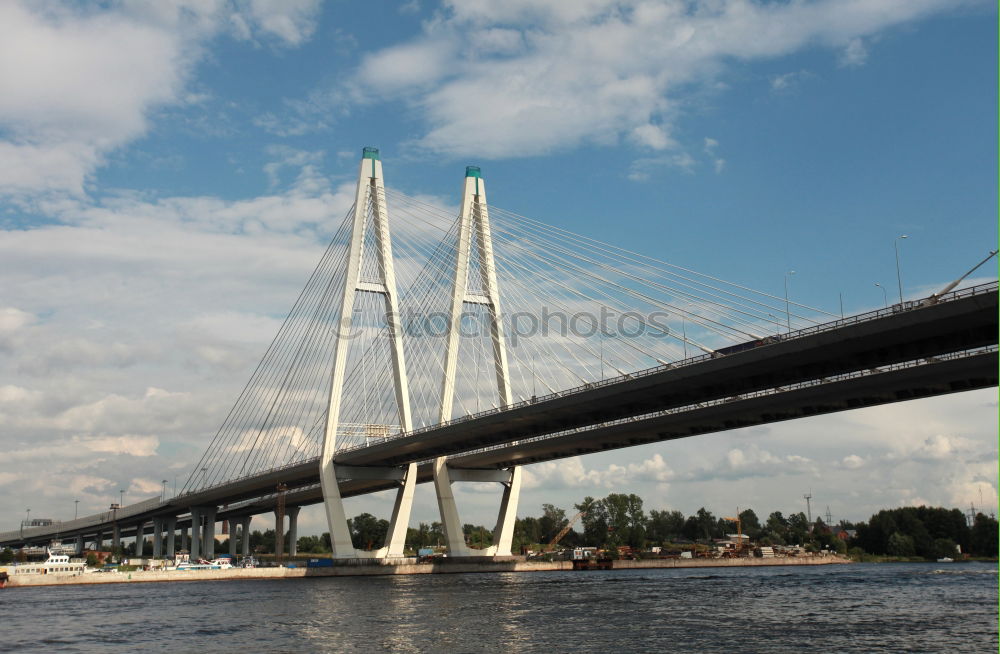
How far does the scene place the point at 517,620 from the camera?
3241cm

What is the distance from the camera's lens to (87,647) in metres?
28.0

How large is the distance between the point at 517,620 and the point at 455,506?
35.5 m

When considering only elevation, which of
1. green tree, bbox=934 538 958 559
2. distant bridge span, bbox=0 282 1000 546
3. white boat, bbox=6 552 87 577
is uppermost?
distant bridge span, bbox=0 282 1000 546

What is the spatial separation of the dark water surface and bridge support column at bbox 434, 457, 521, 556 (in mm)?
14891

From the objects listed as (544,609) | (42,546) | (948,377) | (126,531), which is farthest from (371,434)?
(42,546)

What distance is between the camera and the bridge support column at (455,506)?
6738 centimetres

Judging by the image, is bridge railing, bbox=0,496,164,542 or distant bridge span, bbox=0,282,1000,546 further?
bridge railing, bbox=0,496,164,542

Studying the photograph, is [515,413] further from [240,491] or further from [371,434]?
[240,491]

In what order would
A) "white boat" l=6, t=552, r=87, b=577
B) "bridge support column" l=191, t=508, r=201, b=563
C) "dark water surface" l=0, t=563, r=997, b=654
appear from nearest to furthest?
"dark water surface" l=0, t=563, r=997, b=654
"white boat" l=6, t=552, r=87, b=577
"bridge support column" l=191, t=508, r=201, b=563

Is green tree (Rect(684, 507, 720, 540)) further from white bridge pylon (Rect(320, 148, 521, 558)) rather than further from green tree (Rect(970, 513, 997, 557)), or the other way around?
white bridge pylon (Rect(320, 148, 521, 558))

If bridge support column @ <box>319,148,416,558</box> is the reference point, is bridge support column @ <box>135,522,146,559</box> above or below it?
below

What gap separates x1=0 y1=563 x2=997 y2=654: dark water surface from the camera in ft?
85.7

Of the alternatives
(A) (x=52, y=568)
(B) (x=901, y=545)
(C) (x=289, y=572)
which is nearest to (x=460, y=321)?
(C) (x=289, y=572)

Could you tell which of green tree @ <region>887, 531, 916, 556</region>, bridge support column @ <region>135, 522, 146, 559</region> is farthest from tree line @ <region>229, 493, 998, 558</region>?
bridge support column @ <region>135, 522, 146, 559</region>
